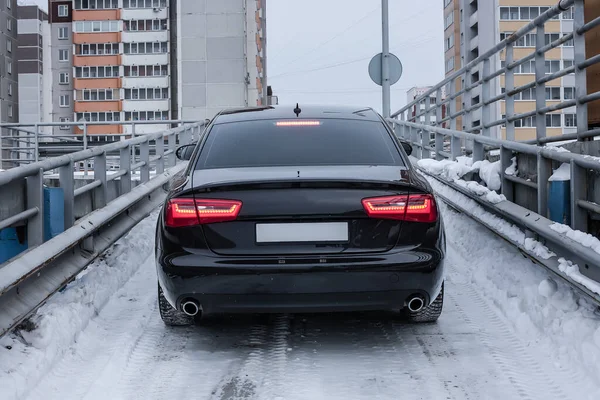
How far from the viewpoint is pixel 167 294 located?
4.50m

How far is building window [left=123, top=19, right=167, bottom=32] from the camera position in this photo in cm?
8044

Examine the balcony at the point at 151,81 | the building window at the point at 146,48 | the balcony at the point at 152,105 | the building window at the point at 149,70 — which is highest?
the building window at the point at 146,48

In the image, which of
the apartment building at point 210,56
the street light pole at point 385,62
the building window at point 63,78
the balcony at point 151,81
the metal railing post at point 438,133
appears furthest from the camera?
the building window at point 63,78

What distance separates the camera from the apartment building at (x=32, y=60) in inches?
3568

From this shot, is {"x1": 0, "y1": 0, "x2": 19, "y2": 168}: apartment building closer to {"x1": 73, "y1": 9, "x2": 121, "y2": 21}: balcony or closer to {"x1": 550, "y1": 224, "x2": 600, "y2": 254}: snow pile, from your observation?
{"x1": 73, "y1": 9, "x2": 121, "y2": 21}: balcony

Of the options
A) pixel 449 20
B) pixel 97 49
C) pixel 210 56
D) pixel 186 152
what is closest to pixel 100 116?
pixel 97 49

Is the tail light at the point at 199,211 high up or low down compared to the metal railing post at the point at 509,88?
down

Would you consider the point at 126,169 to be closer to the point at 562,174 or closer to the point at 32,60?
the point at 562,174

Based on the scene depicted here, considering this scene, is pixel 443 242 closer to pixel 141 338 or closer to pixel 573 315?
pixel 573 315

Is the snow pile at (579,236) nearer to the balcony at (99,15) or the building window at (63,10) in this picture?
the balcony at (99,15)

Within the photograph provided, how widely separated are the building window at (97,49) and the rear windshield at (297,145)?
81.7 m

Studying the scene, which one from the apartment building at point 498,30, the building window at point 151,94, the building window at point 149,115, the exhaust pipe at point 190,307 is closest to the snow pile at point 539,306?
the exhaust pipe at point 190,307

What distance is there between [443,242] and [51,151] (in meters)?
20.6

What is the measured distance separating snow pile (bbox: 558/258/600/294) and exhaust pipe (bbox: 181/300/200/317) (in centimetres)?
215
